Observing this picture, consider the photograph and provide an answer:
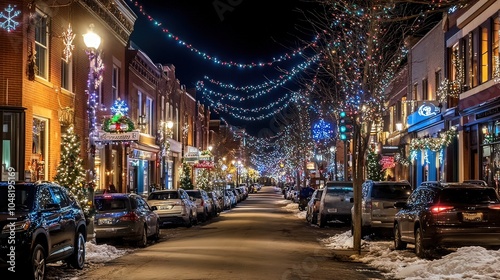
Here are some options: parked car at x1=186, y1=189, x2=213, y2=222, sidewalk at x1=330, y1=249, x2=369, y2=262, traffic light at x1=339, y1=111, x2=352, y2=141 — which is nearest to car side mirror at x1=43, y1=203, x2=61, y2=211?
sidewalk at x1=330, y1=249, x2=369, y2=262

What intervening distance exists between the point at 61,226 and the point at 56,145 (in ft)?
41.6

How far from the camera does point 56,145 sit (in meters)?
25.8

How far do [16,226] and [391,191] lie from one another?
45.3 ft

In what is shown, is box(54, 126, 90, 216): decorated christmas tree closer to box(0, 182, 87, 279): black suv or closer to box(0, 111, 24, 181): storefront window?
box(0, 111, 24, 181): storefront window

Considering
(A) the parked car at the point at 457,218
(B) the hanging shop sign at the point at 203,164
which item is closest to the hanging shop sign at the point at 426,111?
(A) the parked car at the point at 457,218

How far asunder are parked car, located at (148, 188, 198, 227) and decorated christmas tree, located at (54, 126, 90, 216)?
5.49m

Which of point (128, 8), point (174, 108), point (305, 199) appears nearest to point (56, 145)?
point (128, 8)

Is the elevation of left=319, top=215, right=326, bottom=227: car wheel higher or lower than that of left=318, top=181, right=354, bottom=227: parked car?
lower

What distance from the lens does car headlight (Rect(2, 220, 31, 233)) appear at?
37.1ft

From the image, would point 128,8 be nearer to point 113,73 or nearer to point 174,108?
point 113,73

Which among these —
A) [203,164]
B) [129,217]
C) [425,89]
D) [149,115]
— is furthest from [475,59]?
[203,164]

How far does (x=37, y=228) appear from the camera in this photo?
39.8 ft

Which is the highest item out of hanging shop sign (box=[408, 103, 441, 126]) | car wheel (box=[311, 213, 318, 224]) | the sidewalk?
hanging shop sign (box=[408, 103, 441, 126])

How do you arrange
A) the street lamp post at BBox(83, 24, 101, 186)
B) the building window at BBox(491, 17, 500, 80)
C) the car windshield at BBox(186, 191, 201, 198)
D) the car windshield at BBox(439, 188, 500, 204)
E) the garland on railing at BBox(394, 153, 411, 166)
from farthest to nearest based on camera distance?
1. the garland on railing at BBox(394, 153, 411, 166)
2. the car windshield at BBox(186, 191, 201, 198)
3. the street lamp post at BBox(83, 24, 101, 186)
4. the building window at BBox(491, 17, 500, 80)
5. the car windshield at BBox(439, 188, 500, 204)
